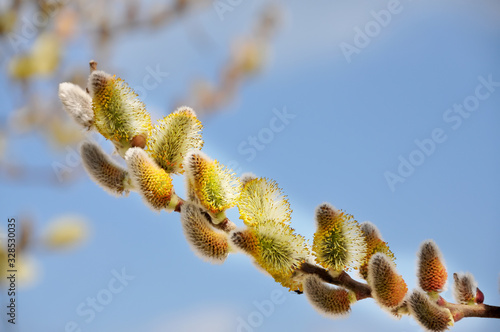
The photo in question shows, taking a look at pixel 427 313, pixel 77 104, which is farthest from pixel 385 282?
pixel 77 104

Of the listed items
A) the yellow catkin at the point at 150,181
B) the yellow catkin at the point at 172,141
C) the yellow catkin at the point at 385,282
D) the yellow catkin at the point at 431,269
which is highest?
Result: the yellow catkin at the point at 172,141

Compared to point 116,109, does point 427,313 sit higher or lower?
lower

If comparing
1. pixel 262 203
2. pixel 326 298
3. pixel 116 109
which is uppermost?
pixel 116 109

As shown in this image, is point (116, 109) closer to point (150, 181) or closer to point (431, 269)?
point (150, 181)

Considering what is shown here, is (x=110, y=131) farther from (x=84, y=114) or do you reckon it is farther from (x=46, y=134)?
(x=46, y=134)

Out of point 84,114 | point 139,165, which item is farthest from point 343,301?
point 84,114

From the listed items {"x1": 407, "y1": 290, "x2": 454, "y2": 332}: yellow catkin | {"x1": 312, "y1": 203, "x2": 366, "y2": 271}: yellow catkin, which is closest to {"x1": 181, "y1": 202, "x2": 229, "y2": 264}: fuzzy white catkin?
{"x1": 312, "y1": 203, "x2": 366, "y2": 271}: yellow catkin

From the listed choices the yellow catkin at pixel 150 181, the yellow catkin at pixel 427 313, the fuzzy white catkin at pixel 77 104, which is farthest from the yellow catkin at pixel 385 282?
the fuzzy white catkin at pixel 77 104

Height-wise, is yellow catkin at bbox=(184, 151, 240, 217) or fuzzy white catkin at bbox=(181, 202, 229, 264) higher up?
yellow catkin at bbox=(184, 151, 240, 217)

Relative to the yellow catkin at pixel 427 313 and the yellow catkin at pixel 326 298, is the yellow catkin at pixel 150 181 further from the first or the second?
the yellow catkin at pixel 427 313

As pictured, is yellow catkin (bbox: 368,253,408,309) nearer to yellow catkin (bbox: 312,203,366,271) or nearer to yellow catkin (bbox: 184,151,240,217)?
yellow catkin (bbox: 312,203,366,271)

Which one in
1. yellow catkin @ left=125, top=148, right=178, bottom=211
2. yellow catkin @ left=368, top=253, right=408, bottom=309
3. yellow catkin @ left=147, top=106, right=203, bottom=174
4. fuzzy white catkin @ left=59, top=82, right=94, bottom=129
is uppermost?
fuzzy white catkin @ left=59, top=82, right=94, bottom=129

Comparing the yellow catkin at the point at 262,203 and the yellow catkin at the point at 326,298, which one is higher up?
the yellow catkin at the point at 262,203
